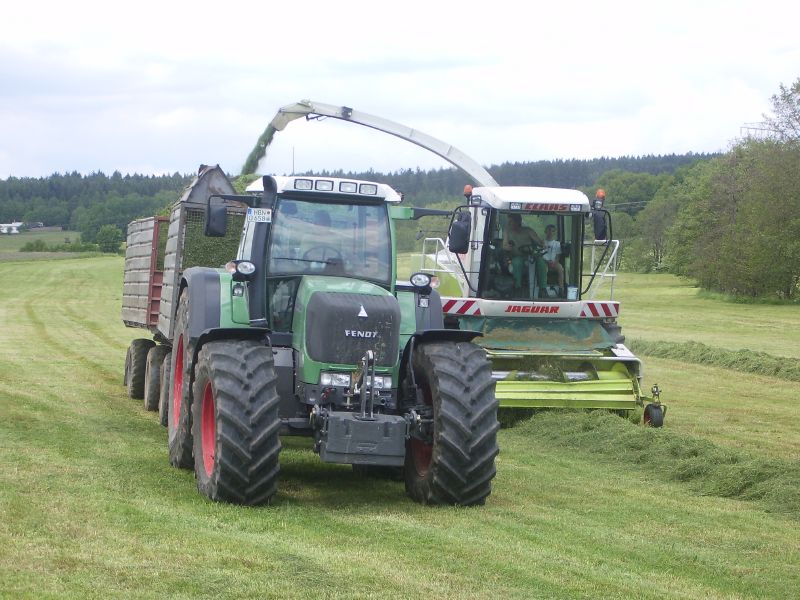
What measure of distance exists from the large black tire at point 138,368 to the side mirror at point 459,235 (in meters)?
4.59

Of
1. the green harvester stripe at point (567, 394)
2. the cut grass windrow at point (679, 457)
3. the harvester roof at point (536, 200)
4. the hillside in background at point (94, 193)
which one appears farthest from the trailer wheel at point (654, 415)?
the hillside in background at point (94, 193)

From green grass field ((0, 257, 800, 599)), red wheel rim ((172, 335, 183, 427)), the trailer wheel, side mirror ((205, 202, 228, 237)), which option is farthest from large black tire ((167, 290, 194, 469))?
the trailer wheel

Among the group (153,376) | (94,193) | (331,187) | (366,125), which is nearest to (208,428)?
(331,187)

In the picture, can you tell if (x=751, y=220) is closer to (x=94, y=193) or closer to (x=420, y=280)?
(x=420, y=280)

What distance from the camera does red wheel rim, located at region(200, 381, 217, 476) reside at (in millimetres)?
8398

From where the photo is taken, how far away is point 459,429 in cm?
797

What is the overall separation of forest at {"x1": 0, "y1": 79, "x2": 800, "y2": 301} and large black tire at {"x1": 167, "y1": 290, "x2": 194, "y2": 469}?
211cm

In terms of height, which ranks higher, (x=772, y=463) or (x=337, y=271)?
(x=337, y=271)

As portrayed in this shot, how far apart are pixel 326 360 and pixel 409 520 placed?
51.9 inches

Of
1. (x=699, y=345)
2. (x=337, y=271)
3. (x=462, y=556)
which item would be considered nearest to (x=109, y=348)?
(x=699, y=345)

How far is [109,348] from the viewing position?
23.6m

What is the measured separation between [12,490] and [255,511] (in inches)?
66.6

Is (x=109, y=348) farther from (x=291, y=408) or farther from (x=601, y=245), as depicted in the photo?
(x=291, y=408)

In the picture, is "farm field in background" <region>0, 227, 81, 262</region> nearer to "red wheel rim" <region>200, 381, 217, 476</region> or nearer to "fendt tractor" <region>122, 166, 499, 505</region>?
"fendt tractor" <region>122, 166, 499, 505</region>
